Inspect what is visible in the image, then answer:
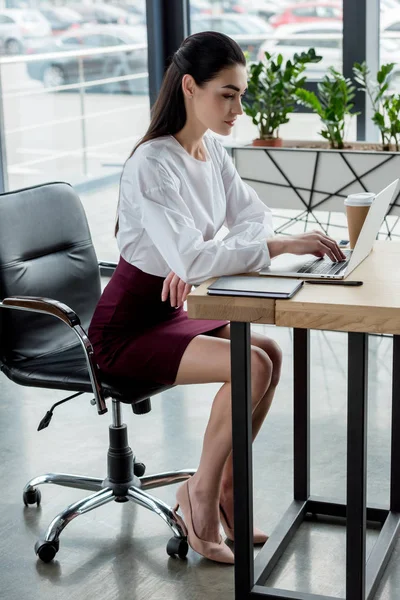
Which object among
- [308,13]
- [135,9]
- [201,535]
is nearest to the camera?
[201,535]

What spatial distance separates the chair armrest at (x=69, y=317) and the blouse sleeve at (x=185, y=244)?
0.29m

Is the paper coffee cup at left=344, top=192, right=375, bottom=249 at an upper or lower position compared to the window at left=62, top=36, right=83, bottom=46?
lower

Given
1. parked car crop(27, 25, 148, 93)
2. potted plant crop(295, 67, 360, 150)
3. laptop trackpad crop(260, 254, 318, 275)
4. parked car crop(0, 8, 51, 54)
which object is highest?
parked car crop(0, 8, 51, 54)

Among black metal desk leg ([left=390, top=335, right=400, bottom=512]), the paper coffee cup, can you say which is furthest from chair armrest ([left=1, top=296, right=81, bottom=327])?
black metal desk leg ([left=390, top=335, right=400, bottom=512])

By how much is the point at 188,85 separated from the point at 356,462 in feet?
3.52

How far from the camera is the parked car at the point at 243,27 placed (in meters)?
4.91

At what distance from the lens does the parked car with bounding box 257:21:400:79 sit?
15.2 ft

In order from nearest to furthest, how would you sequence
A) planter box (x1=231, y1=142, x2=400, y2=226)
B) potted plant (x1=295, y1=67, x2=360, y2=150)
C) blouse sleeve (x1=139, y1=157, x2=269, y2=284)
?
blouse sleeve (x1=139, y1=157, x2=269, y2=284) → planter box (x1=231, y1=142, x2=400, y2=226) → potted plant (x1=295, y1=67, x2=360, y2=150)

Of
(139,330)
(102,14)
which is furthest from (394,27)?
(139,330)

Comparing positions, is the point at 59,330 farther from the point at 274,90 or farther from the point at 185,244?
the point at 274,90

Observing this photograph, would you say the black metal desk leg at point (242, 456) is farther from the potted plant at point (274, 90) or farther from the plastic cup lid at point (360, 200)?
the potted plant at point (274, 90)

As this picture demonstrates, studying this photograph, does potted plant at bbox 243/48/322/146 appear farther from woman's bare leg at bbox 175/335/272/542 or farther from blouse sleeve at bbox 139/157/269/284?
woman's bare leg at bbox 175/335/272/542

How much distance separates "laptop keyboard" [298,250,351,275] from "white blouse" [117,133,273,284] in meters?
0.11

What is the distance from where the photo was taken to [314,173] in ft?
14.1
